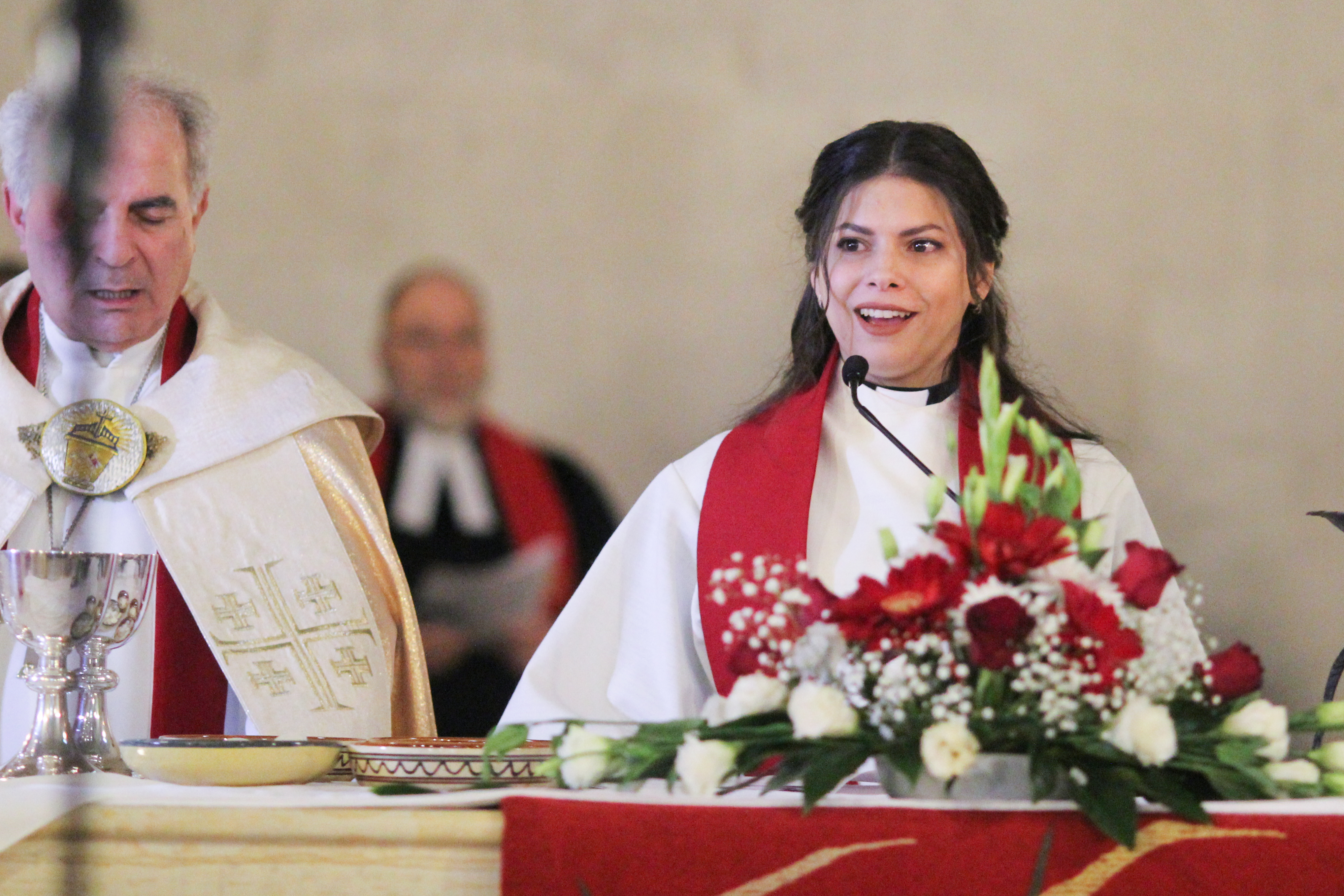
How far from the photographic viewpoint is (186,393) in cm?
307

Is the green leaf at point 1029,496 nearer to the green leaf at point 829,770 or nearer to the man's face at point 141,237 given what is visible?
the green leaf at point 829,770

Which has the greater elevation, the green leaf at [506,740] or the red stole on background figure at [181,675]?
the green leaf at [506,740]

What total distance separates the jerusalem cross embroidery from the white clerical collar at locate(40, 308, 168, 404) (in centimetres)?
48

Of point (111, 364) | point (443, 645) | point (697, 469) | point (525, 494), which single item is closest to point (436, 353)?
point (525, 494)

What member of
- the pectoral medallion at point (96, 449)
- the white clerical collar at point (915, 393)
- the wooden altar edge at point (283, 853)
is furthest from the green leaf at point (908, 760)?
the pectoral medallion at point (96, 449)

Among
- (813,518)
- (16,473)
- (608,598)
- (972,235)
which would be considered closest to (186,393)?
(16,473)

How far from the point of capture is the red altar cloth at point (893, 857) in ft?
4.52

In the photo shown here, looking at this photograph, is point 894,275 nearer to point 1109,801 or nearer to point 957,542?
point 957,542

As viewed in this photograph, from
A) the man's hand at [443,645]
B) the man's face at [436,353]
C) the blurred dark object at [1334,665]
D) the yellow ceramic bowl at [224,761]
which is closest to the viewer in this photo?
the yellow ceramic bowl at [224,761]

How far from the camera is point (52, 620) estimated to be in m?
1.89

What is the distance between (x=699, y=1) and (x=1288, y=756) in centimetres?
316

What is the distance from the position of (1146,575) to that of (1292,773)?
240 mm

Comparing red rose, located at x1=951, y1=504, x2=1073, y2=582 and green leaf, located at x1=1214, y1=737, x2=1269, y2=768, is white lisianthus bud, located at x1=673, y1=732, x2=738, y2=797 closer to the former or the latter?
red rose, located at x1=951, y1=504, x2=1073, y2=582

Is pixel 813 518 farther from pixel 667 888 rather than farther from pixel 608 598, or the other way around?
pixel 667 888
